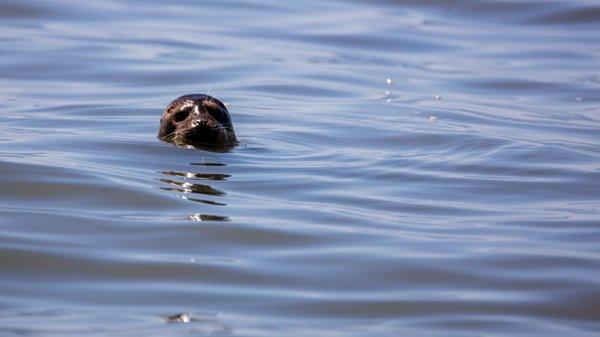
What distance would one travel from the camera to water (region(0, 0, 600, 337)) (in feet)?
21.1

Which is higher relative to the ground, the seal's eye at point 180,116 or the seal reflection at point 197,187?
the seal's eye at point 180,116

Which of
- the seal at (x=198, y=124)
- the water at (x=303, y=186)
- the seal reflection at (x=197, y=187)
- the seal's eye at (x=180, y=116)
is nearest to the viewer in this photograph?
the water at (x=303, y=186)

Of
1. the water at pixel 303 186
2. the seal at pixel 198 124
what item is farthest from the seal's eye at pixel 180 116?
the water at pixel 303 186

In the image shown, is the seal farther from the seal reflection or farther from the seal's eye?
the seal reflection

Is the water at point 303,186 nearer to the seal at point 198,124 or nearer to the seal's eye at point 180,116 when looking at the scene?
the seal at point 198,124

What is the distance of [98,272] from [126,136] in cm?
483

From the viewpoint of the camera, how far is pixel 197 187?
30.1 ft

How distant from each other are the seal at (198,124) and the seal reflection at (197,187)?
1.45 metres

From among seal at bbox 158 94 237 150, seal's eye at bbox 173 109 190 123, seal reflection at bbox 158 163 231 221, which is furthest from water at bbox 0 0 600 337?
seal's eye at bbox 173 109 190 123

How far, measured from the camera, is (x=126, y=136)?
11.7 meters

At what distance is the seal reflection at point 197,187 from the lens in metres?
8.14

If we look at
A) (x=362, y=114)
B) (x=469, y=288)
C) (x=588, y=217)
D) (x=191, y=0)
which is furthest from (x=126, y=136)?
(x=191, y=0)

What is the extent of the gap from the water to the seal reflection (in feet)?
0.09

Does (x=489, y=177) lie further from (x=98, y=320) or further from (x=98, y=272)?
(x=98, y=320)
